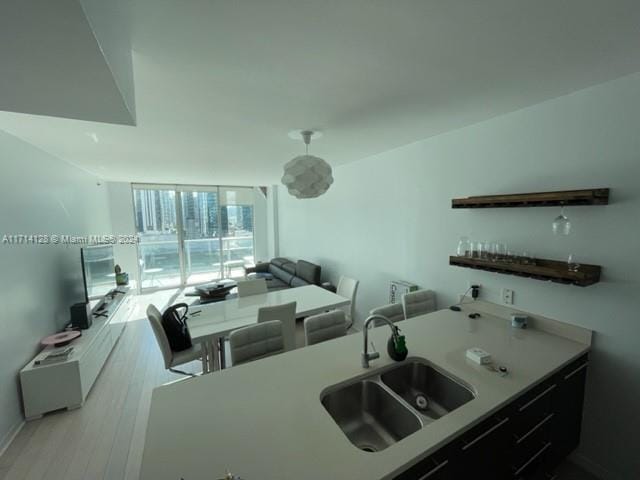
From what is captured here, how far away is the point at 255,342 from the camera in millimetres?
1871

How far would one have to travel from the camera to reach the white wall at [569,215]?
1.55 m

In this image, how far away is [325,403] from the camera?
1357 millimetres

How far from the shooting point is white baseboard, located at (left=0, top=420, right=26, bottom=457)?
199 cm

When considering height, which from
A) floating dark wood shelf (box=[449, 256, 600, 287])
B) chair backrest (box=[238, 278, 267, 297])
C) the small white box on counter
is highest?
floating dark wood shelf (box=[449, 256, 600, 287])

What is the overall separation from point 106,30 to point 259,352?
72.2 inches

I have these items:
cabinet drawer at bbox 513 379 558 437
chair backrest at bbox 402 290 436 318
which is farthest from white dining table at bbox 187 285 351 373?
cabinet drawer at bbox 513 379 558 437

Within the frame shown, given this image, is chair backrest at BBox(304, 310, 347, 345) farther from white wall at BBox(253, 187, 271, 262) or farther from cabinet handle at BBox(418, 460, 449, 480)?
white wall at BBox(253, 187, 271, 262)

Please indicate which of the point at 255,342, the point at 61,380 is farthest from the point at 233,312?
the point at 61,380

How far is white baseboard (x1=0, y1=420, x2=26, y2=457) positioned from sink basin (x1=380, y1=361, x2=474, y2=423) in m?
2.89

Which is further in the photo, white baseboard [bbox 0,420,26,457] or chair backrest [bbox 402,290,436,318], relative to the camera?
chair backrest [bbox 402,290,436,318]

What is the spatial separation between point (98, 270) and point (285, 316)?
→ 9.79 ft

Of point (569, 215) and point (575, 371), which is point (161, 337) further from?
point (569, 215)

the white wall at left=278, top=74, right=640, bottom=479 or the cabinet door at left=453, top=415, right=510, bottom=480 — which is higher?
the white wall at left=278, top=74, right=640, bottom=479

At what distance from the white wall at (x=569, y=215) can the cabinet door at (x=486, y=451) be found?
0.95 meters
